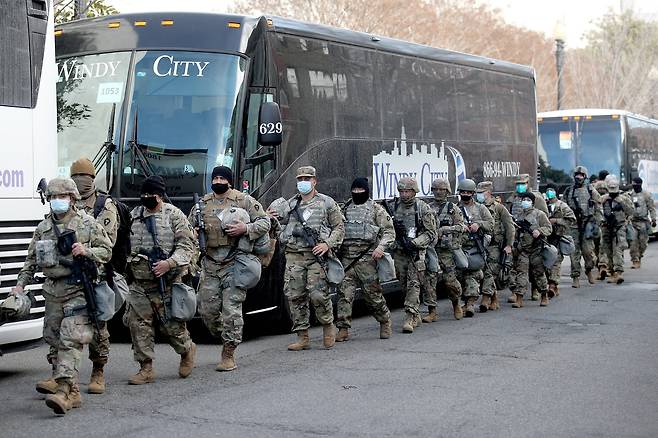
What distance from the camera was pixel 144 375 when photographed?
9297mm

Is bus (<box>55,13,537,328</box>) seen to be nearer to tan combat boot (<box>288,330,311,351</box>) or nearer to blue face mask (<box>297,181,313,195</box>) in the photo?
blue face mask (<box>297,181,313,195</box>)

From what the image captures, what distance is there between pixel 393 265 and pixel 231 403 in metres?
4.27

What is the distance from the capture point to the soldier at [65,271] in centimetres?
805

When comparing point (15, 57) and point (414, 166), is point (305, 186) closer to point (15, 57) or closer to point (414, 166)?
point (15, 57)

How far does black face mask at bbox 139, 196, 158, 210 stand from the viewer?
9219mm

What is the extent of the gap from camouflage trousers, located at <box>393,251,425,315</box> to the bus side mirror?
2404 mm

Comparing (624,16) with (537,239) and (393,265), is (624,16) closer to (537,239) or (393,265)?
(537,239)

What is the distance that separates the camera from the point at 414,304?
13.0 metres

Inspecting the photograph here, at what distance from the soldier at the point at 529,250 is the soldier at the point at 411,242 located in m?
2.93

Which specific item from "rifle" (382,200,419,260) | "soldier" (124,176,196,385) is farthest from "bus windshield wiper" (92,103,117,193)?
"rifle" (382,200,419,260)

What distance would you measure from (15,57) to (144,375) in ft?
8.87

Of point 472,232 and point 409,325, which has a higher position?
point 472,232

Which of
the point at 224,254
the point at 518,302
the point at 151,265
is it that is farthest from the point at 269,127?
the point at 518,302

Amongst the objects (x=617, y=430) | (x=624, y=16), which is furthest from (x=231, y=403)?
(x=624, y=16)
